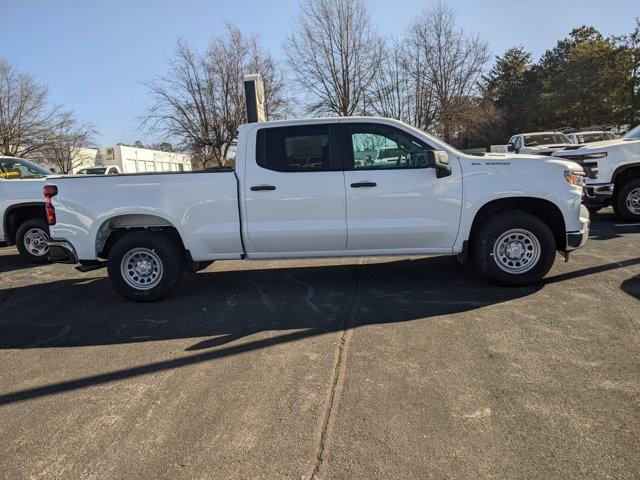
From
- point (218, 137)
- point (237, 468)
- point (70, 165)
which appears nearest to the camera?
point (237, 468)

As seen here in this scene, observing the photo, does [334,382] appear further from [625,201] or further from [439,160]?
[625,201]

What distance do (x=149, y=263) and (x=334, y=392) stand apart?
3345 millimetres

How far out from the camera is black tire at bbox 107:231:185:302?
579cm

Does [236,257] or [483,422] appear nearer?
[483,422]

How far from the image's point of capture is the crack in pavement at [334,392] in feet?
8.86

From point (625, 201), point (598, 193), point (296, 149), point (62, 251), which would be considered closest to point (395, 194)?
point (296, 149)

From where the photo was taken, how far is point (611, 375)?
3484 millimetres

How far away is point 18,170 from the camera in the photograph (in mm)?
10680

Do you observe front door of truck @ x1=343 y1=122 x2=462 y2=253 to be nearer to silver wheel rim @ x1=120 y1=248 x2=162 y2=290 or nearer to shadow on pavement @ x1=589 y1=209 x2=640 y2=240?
silver wheel rim @ x1=120 y1=248 x2=162 y2=290

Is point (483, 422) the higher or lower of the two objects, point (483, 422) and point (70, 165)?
the lower

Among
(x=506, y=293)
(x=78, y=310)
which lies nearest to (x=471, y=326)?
(x=506, y=293)

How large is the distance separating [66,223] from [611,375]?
5642 millimetres

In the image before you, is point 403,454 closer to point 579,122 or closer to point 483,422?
point 483,422

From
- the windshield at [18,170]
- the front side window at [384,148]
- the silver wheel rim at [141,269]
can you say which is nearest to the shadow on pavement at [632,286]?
the front side window at [384,148]
